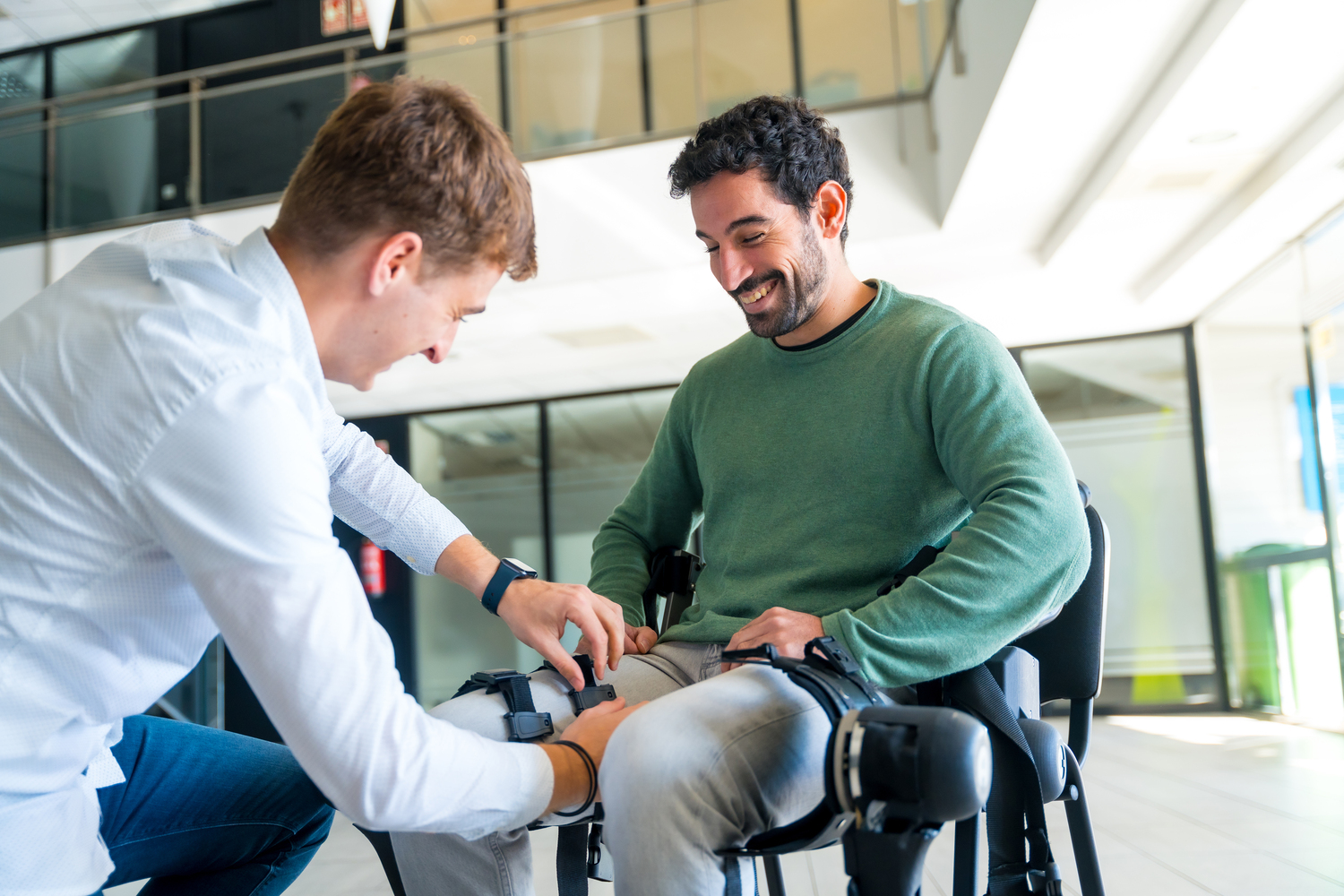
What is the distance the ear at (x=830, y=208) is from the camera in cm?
148

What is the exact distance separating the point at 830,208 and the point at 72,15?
7646mm

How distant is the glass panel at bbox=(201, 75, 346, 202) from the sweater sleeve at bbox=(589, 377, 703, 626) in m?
4.39

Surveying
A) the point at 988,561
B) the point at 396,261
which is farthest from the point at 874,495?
Answer: the point at 396,261

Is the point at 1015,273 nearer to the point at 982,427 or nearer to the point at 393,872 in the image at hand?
the point at 982,427

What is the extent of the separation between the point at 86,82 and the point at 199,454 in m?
8.37

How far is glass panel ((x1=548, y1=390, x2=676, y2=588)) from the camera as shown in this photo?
664 centimetres

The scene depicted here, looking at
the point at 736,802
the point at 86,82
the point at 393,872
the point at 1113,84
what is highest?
the point at 86,82

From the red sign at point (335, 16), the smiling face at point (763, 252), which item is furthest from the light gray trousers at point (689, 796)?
the red sign at point (335, 16)

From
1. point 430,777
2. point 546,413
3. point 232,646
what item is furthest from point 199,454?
point 546,413

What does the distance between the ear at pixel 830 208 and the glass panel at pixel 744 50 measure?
3612 mm

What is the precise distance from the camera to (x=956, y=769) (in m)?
0.75

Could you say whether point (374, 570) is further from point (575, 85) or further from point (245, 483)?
point (245, 483)

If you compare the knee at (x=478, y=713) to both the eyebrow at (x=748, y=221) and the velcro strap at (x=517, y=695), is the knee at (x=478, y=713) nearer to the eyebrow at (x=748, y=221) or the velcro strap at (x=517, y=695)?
the velcro strap at (x=517, y=695)

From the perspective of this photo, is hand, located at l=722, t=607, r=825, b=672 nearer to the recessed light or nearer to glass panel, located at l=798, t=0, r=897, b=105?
the recessed light
